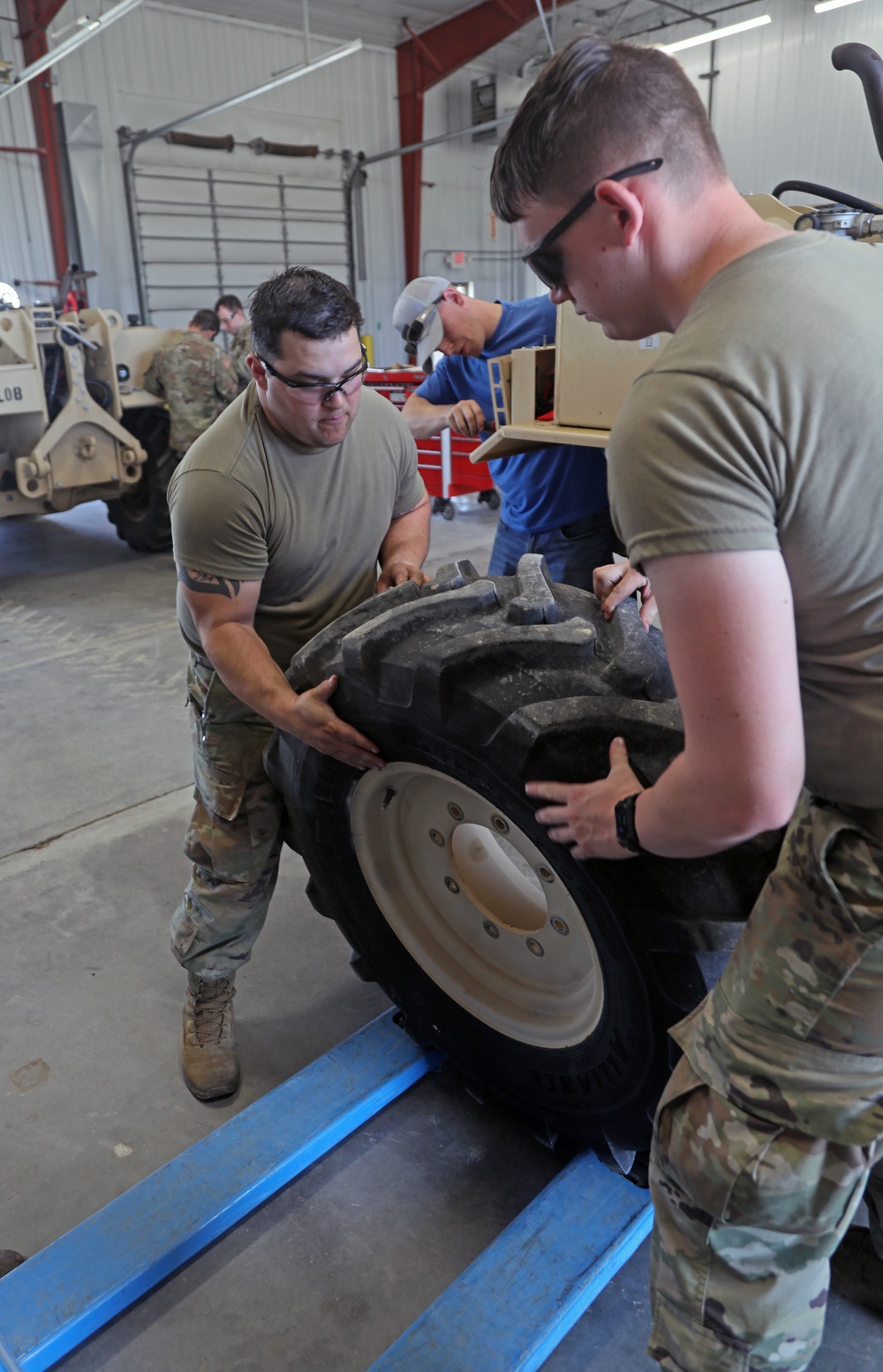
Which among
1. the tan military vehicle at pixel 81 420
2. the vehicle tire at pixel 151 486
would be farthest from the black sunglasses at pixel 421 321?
the vehicle tire at pixel 151 486

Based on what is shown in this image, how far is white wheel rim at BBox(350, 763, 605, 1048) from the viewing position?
6.07ft

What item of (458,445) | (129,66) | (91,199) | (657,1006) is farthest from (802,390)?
(129,66)

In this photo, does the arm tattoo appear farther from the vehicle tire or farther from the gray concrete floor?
the vehicle tire

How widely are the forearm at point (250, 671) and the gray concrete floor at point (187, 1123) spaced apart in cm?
93

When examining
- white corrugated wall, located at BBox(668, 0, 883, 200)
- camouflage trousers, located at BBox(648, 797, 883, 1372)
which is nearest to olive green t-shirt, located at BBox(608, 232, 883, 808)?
camouflage trousers, located at BBox(648, 797, 883, 1372)

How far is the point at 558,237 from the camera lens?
1.04 m

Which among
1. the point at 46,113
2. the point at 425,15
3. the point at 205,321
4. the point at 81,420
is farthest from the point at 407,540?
the point at 425,15

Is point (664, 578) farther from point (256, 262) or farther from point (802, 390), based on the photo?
point (256, 262)

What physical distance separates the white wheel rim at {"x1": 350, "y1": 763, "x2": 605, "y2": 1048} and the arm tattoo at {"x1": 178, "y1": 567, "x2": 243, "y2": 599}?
1.49 feet

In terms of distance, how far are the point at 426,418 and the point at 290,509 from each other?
1542 millimetres

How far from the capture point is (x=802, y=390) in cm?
89

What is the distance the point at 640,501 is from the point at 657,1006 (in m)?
0.92

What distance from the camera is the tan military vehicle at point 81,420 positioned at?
20.1 ft

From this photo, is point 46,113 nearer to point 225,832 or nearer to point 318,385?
point 318,385
